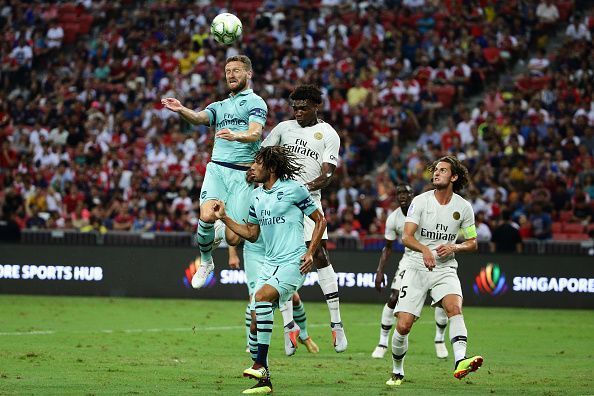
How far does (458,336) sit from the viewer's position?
12.3 metres

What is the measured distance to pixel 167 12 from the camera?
37781mm

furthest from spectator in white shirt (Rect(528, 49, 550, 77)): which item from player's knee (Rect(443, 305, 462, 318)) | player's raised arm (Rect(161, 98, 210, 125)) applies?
player's knee (Rect(443, 305, 462, 318))

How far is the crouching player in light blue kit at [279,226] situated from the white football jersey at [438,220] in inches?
53.8

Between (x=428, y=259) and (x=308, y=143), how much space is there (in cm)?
331

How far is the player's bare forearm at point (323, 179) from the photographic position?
14484 mm

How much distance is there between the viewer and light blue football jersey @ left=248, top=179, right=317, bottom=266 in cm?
1165

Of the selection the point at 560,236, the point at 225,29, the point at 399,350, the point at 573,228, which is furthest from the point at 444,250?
the point at 573,228

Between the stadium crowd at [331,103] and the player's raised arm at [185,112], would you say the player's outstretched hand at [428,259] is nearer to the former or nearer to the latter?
the player's raised arm at [185,112]

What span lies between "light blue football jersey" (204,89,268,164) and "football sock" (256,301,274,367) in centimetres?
298

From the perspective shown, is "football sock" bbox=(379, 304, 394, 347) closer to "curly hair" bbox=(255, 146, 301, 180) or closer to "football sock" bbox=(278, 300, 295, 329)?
"football sock" bbox=(278, 300, 295, 329)

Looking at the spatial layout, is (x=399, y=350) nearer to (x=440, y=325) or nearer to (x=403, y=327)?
(x=403, y=327)

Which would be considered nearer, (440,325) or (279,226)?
(279,226)

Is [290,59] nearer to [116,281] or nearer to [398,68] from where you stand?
[398,68]

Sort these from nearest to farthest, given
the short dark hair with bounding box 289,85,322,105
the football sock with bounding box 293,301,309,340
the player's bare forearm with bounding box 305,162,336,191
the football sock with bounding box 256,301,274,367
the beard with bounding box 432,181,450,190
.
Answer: the football sock with bounding box 256,301,274,367 → the beard with bounding box 432,181,450,190 → the player's bare forearm with bounding box 305,162,336,191 → the short dark hair with bounding box 289,85,322,105 → the football sock with bounding box 293,301,309,340
